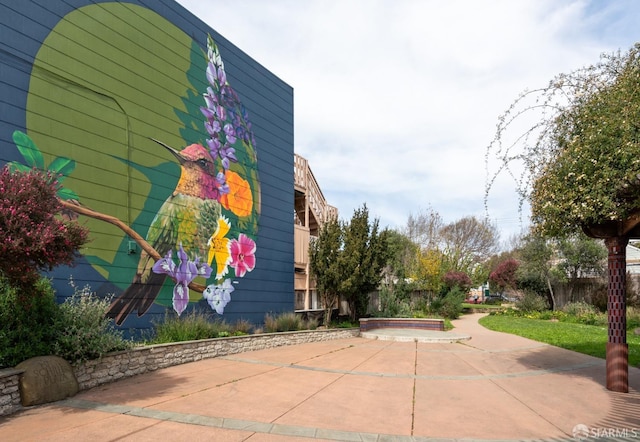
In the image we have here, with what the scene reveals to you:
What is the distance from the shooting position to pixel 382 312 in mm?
21094

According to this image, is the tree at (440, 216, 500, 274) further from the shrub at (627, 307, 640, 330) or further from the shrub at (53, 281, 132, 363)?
the shrub at (53, 281, 132, 363)

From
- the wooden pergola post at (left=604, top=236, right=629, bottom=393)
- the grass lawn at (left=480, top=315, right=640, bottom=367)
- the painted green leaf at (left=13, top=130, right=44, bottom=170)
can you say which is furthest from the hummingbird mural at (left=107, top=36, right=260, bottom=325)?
the grass lawn at (left=480, top=315, right=640, bottom=367)

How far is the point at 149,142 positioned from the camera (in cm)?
1112

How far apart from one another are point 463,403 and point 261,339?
23.7 feet

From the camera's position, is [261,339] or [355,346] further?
[355,346]

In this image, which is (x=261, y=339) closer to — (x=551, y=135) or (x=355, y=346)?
(x=355, y=346)

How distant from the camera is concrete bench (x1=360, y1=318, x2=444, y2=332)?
1837 centimetres

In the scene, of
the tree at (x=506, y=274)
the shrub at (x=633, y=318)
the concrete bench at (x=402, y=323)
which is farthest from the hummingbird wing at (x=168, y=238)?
the tree at (x=506, y=274)

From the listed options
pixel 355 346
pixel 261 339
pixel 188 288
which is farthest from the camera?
pixel 355 346

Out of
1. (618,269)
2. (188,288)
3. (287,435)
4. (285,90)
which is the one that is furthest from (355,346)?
(285,90)

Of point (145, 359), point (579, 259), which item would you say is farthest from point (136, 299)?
point (579, 259)

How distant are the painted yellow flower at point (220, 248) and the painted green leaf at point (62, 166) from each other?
4.59 meters

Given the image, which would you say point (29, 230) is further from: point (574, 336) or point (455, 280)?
point (455, 280)

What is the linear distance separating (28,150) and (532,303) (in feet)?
87.1
